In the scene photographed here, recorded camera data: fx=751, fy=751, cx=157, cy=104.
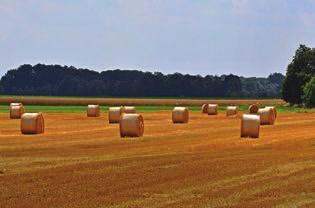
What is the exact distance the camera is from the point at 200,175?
17609 millimetres

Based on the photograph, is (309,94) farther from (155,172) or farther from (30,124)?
(155,172)

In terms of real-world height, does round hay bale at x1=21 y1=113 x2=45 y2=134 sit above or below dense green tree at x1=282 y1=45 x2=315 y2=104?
below

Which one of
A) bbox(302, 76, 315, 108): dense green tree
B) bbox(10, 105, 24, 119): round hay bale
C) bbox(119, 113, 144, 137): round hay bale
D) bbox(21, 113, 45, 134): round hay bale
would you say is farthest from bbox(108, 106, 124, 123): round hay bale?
bbox(302, 76, 315, 108): dense green tree

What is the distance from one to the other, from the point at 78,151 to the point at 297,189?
9249 millimetres

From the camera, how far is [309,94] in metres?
89.2

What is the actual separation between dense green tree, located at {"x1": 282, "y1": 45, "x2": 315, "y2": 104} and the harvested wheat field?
233 ft

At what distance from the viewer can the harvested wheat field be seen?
46.9 feet

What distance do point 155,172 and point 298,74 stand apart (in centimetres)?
8421

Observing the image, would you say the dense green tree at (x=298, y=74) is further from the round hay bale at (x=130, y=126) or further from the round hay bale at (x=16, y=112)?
the round hay bale at (x=130, y=126)

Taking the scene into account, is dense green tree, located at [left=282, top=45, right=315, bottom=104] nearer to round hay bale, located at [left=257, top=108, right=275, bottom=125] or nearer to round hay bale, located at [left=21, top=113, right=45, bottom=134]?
round hay bale, located at [left=257, top=108, right=275, bottom=125]

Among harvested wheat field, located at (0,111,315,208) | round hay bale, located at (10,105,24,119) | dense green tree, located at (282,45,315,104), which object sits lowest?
harvested wheat field, located at (0,111,315,208)

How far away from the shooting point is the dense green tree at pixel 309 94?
88.4 meters

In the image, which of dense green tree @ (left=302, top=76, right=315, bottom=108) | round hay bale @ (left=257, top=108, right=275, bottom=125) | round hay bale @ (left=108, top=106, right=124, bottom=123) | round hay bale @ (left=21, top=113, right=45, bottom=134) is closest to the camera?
round hay bale @ (left=21, top=113, right=45, bottom=134)

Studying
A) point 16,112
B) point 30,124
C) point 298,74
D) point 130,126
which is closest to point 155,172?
point 130,126
